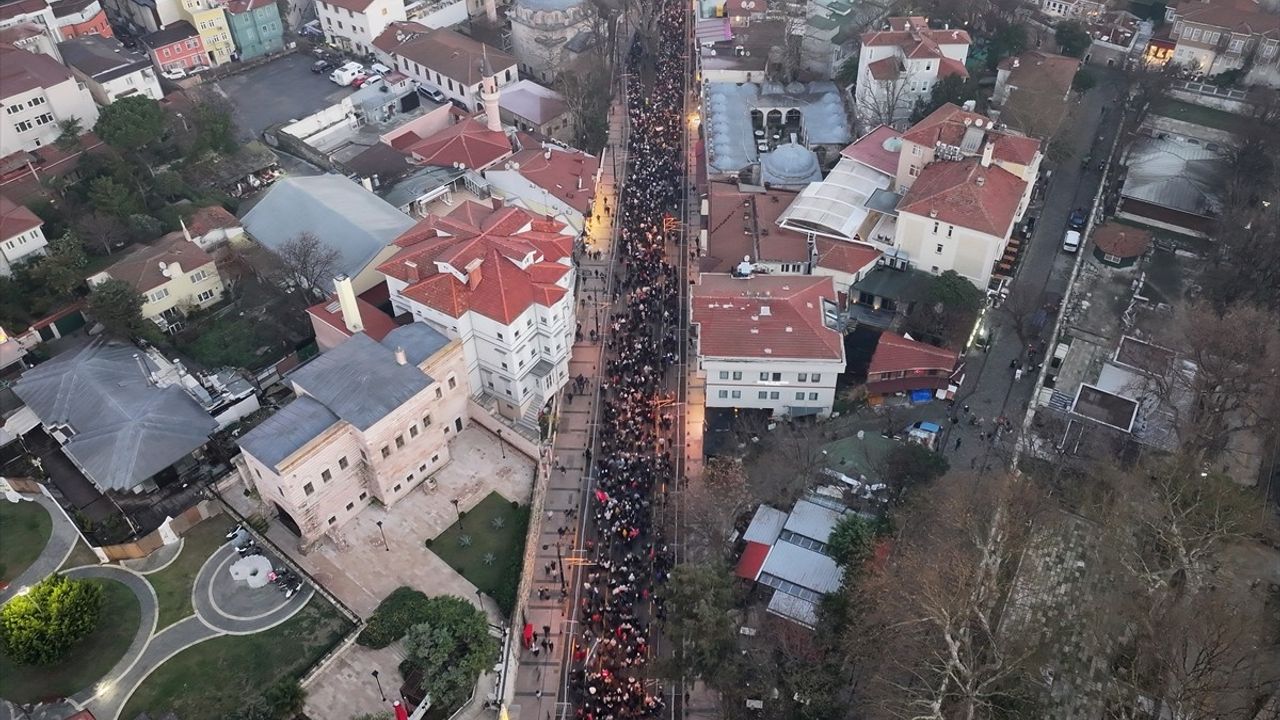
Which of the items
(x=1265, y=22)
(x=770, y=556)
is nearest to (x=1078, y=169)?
(x=1265, y=22)

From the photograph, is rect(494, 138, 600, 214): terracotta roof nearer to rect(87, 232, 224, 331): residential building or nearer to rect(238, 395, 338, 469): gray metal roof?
rect(87, 232, 224, 331): residential building

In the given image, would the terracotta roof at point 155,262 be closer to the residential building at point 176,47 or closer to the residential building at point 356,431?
the residential building at point 356,431

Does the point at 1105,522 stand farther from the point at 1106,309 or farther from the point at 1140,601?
the point at 1106,309

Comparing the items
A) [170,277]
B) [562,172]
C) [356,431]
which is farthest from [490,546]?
[562,172]

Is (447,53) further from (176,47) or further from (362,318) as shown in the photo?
(362,318)

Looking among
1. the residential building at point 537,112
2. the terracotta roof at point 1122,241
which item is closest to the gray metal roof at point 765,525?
the terracotta roof at point 1122,241

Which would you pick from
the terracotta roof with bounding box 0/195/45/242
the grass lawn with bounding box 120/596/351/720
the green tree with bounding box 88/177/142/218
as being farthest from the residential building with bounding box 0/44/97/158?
the grass lawn with bounding box 120/596/351/720
